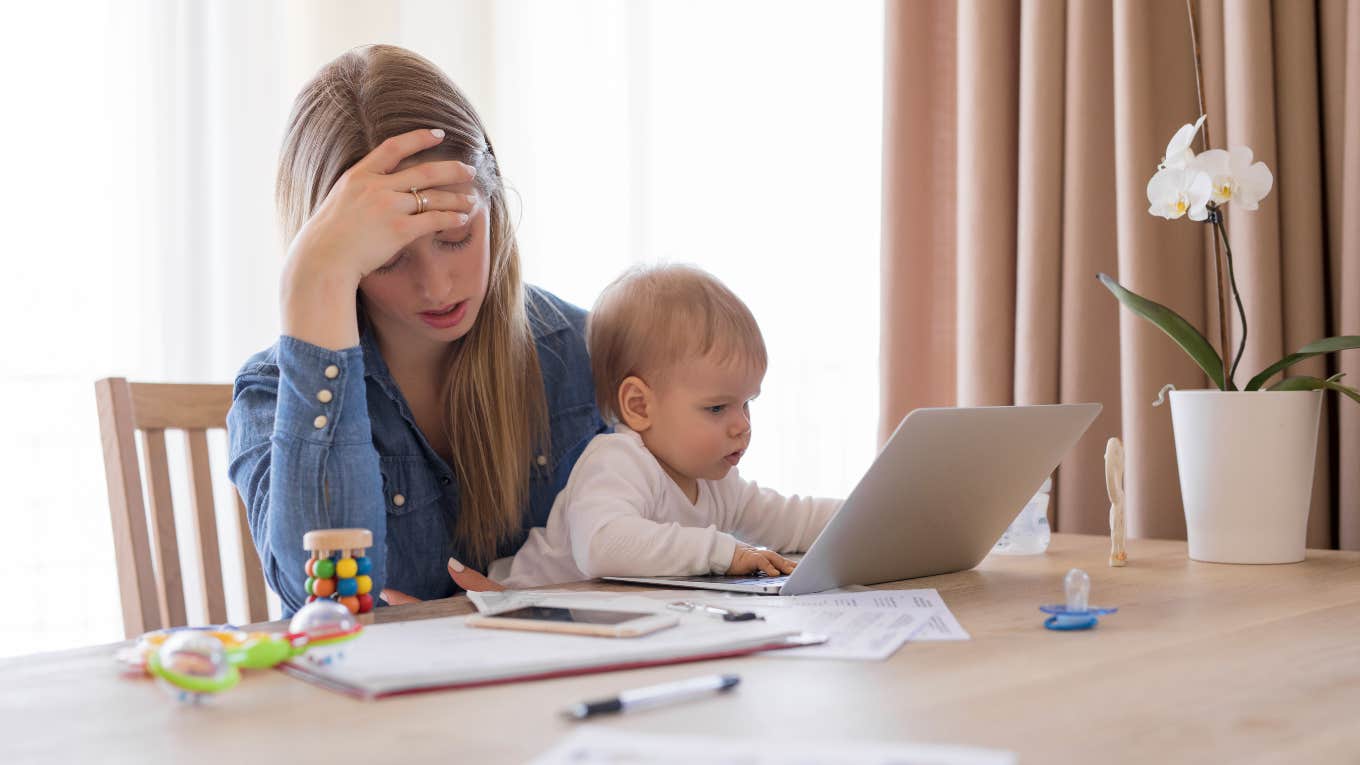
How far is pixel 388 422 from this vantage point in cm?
136

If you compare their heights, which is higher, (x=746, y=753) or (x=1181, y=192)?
(x=1181, y=192)

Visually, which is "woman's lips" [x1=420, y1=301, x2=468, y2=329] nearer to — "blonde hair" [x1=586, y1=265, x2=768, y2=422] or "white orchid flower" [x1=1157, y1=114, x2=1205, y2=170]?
"blonde hair" [x1=586, y1=265, x2=768, y2=422]

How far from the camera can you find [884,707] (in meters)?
0.64

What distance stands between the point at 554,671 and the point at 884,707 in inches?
7.7

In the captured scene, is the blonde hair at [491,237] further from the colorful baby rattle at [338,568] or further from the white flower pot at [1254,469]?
the white flower pot at [1254,469]

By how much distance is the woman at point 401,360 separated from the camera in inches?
44.8

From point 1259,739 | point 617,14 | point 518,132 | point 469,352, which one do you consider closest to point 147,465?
Answer: point 469,352

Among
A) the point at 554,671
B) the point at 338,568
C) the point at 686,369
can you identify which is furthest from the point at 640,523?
the point at 554,671

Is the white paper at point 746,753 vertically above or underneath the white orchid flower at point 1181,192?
underneath

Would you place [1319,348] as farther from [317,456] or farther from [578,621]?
[317,456]

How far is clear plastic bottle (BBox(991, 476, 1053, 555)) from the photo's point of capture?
1.40m

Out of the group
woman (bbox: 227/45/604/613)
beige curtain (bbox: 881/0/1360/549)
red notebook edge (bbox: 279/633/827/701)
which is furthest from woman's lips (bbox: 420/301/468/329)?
beige curtain (bbox: 881/0/1360/549)

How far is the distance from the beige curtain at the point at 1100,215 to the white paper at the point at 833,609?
3.01ft

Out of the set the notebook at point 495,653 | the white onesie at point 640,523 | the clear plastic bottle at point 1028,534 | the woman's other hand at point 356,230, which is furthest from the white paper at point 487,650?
the clear plastic bottle at point 1028,534
